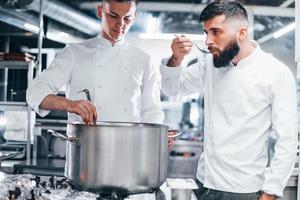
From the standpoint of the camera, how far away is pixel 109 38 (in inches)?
69.4

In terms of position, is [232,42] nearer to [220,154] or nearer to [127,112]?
[220,154]

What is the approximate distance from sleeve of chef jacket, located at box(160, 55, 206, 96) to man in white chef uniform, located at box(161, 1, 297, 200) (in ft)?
0.08

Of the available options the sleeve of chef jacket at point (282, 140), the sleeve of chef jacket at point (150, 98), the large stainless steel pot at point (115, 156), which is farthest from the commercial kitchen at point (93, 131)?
the sleeve of chef jacket at point (282, 140)

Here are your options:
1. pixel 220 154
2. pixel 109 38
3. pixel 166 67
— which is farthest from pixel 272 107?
pixel 109 38

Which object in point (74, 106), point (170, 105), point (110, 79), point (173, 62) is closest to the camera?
point (74, 106)

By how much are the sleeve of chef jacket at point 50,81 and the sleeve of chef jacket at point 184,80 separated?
429 mm

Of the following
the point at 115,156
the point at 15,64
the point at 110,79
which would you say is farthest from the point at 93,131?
the point at 15,64

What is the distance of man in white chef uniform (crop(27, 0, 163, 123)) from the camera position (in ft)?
5.39

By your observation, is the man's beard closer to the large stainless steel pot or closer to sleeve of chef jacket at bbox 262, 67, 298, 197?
sleeve of chef jacket at bbox 262, 67, 298, 197

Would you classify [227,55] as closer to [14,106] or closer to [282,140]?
[282,140]

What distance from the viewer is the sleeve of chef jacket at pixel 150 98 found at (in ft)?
5.95

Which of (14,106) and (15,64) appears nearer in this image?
(14,106)

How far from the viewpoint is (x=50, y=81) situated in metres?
1.59

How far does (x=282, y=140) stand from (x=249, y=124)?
141 mm
